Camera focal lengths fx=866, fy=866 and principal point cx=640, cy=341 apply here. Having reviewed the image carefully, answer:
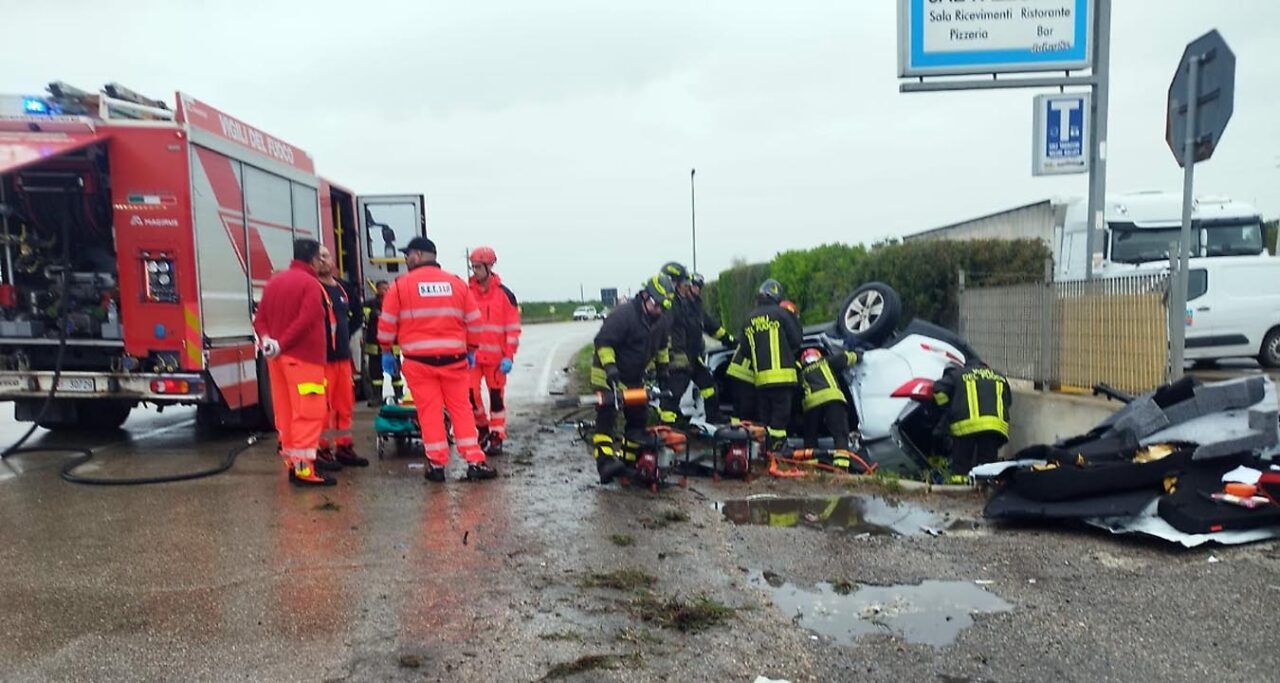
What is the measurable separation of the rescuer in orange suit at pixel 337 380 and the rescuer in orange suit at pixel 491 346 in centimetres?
113

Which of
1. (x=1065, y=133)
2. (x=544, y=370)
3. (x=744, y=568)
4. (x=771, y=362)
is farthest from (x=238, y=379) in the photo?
(x=544, y=370)

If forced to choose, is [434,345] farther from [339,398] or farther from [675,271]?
[675,271]

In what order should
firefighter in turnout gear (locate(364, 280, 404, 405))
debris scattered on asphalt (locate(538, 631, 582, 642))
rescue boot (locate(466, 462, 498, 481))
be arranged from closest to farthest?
1. debris scattered on asphalt (locate(538, 631, 582, 642))
2. rescue boot (locate(466, 462, 498, 481))
3. firefighter in turnout gear (locate(364, 280, 404, 405))

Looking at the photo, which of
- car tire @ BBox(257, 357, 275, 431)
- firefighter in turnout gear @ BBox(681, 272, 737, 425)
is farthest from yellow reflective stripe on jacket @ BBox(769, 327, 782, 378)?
car tire @ BBox(257, 357, 275, 431)

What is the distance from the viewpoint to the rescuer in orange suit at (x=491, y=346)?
8.02 metres

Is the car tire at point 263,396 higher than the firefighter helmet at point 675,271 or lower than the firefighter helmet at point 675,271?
lower

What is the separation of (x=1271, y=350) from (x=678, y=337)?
9545 millimetres

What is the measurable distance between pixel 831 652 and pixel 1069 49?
813cm

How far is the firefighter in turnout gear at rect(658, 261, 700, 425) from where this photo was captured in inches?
327

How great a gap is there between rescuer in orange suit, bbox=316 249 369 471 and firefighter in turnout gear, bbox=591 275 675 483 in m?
2.19

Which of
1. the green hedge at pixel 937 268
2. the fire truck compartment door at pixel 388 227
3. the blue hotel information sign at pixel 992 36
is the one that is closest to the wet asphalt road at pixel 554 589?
the blue hotel information sign at pixel 992 36

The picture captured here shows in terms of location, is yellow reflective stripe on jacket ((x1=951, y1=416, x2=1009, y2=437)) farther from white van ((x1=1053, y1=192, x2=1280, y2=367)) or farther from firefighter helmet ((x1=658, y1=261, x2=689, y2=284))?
white van ((x1=1053, y1=192, x2=1280, y2=367))

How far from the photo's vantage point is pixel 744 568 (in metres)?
4.60

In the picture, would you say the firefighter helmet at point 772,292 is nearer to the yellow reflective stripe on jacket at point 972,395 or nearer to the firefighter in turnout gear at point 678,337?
the firefighter in turnout gear at point 678,337
